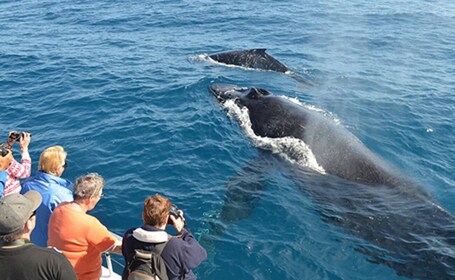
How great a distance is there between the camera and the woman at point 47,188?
737 cm

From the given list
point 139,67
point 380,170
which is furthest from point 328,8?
point 380,170

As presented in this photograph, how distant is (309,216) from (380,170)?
2518 mm

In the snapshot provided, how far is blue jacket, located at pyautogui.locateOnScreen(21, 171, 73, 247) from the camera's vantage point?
7359mm

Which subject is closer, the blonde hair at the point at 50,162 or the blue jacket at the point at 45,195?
the blue jacket at the point at 45,195

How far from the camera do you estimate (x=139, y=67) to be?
23.9 metres

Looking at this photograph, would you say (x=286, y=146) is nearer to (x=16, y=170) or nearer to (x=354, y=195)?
(x=354, y=195)

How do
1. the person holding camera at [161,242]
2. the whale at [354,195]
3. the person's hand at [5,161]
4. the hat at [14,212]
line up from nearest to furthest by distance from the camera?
the hat at [14,212]
the person holding camera at [161,242]
the person's hand at [5,161]
the whale at [354,195]

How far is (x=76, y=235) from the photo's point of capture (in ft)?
21.1

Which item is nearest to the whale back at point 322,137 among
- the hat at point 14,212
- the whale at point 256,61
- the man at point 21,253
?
the whale at point 256,61

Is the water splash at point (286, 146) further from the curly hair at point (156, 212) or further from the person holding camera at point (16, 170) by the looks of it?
the curly hair at point (156, 212)

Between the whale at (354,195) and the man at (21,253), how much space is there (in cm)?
615

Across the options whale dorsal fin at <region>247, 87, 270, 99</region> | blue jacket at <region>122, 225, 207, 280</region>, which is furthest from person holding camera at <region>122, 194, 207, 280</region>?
whale dorsal fin at <region>247, 87, 270, 99</region>

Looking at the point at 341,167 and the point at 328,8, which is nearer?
the point at 341,167

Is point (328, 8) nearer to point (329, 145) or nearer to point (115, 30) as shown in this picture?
point (115, 30)
